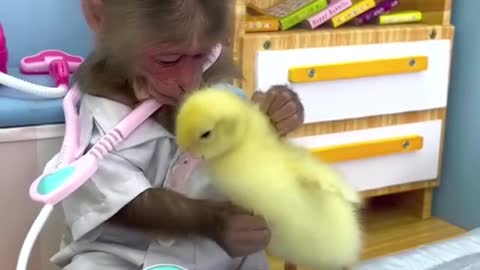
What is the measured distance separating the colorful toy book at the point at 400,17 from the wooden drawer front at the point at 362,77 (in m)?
0.08

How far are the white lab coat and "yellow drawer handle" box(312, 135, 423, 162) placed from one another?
0.61 meters

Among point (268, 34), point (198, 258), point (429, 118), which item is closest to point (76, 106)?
point (198, 258)

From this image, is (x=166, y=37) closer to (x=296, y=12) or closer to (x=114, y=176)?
(x=114, y=176)

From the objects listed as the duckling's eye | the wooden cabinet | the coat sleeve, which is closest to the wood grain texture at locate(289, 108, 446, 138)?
the wooden cabinet

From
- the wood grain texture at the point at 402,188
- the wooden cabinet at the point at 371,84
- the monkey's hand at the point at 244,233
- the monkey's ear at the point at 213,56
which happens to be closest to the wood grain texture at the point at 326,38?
the wooden cabinet at the point at 371,84

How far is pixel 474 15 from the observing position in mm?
1347

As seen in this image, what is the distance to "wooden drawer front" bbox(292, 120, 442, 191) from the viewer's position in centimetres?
127

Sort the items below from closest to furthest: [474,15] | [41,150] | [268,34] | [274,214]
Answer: [274,214]
[41,150]
[268,34]
[474,15]

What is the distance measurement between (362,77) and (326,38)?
10 cm

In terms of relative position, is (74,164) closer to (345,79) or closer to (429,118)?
(345,79)

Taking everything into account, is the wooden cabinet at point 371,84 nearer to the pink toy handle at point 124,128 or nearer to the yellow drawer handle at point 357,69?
the yellow drawer handle at point 357,69

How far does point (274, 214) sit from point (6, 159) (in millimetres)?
339

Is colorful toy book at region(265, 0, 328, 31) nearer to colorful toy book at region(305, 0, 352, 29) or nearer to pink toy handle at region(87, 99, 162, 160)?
colorful toy book at region(305, 0, 352, 29)

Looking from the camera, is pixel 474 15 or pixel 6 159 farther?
pixel 474 15
